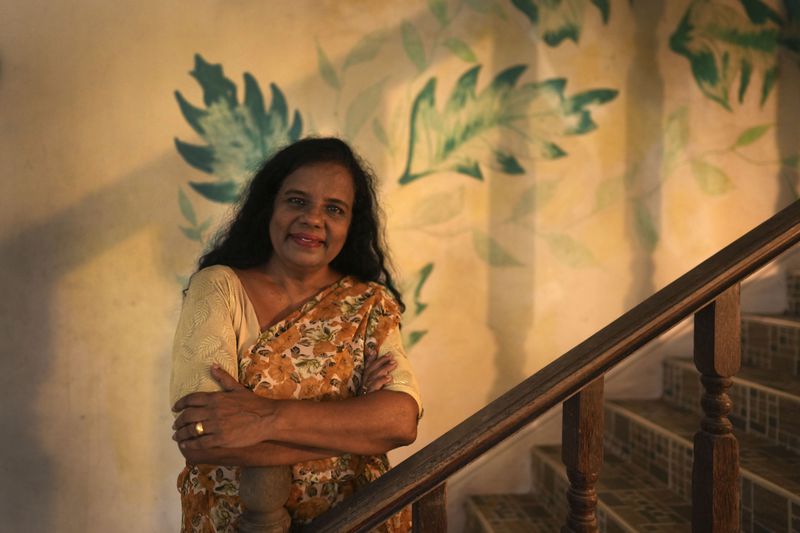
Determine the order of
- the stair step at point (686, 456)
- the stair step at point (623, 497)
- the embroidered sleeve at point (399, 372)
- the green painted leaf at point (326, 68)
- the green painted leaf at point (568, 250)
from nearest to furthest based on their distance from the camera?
the embroidered sleeve at point (399, 372) < the stair step at point (686, 456) < the stair step at point (623, 497) < the green painted leaf at point (326, 68) < the green painted leaf at point (568, 250)

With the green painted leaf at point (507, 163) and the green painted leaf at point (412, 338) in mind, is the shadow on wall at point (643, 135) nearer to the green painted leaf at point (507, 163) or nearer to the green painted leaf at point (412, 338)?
the green painted leaf at point (507, 163)

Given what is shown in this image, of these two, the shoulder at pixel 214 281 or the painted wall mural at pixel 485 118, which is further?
the painted wall mural at pixel 485 118

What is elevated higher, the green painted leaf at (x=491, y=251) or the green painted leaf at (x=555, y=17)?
the green painted leaf at (x=555, y=17)

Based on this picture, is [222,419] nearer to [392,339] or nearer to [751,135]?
[392,339]

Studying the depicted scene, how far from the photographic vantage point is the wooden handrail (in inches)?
33.6

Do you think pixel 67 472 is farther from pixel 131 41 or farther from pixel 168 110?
pixel 131 41

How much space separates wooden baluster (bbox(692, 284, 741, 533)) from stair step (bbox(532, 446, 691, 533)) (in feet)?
2.47

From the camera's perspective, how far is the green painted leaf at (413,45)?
227cm

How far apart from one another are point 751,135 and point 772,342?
3.01ft

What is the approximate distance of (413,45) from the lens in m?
2.27

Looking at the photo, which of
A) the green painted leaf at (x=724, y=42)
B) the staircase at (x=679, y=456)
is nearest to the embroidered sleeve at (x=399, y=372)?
the staircase at (x=679, y=456)

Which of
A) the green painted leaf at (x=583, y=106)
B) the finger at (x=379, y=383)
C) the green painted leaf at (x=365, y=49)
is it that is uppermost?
the green painted leaf at (x=365, y=49)

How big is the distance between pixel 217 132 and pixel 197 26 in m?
0.42

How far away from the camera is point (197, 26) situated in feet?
7.19
